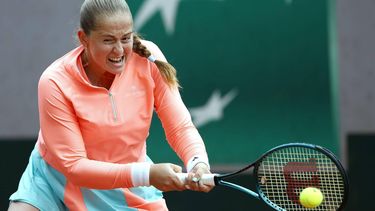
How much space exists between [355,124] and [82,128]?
286 cm

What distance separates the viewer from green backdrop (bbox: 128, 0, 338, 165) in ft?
19.5

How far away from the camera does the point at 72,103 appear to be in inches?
139

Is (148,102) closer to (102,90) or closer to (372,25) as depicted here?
(102,90)

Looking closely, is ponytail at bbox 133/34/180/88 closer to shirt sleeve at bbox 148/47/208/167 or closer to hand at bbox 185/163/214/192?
shirt sleeve at bbox 148/47/208/167

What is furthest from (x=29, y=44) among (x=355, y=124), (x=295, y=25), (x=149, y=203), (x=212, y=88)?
(x=149, y=203)

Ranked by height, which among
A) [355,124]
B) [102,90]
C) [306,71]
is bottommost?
[355,124]

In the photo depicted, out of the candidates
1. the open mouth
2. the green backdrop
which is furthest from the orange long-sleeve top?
the green backdrop

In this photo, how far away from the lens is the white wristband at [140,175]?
3.45 meters

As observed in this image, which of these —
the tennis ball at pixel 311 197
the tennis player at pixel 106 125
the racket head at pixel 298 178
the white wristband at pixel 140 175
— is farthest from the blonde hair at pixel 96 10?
the tennis ball at pixel 311 197

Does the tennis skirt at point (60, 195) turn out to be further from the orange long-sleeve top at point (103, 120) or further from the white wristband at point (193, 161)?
the white wristband at point (193, 161)

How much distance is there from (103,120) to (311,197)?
2.75 ft

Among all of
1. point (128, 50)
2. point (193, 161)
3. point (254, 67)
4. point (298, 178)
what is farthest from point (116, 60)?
point (254, 67)

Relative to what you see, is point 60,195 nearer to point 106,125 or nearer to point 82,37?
point 106,125

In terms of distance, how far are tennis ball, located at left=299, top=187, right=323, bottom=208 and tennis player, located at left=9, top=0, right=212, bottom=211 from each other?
15.4 inches
